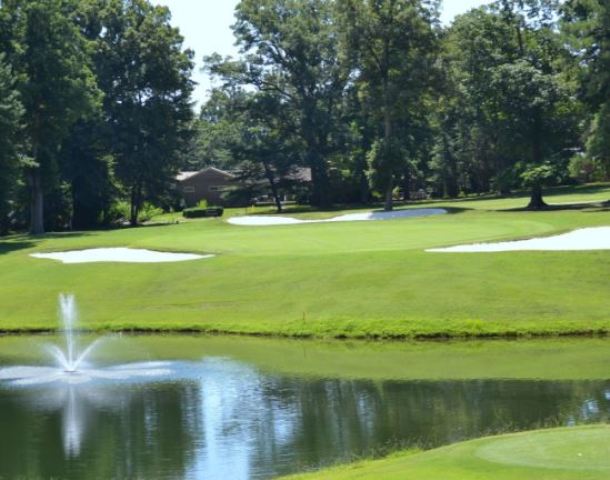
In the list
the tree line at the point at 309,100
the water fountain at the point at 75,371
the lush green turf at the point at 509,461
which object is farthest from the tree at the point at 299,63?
the lush green turf at the point at 509,461

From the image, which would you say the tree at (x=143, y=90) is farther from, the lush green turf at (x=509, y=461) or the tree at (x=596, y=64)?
the lush green turf at (x=509, y=461)

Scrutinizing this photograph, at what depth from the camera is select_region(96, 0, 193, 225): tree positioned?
81250 mm

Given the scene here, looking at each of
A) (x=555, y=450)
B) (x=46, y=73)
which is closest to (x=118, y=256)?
(x=46, y=73)

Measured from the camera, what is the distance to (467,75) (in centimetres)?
7931

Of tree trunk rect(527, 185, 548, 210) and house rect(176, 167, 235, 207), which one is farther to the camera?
house rect(176, 167, 235, 207)

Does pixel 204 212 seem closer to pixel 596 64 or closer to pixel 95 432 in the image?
pixel 596 64

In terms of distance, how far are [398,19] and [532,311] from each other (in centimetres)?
4346

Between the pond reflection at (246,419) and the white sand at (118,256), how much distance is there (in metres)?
17.3

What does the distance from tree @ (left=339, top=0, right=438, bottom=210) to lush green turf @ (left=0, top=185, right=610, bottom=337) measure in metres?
27.2

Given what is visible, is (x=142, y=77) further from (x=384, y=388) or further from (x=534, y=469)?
(x=534, y=469)

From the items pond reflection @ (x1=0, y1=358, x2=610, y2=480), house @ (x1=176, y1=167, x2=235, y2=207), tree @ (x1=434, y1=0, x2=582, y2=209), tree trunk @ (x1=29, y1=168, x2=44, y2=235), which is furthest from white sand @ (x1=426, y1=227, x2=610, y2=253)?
house @ (x1=176, y1=167, x2=235, y2=207)

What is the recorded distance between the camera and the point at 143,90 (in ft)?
274

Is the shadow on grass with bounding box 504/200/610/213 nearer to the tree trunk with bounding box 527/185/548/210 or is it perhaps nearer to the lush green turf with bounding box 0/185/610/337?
the tree trunk with bounding box 527/185/548/210

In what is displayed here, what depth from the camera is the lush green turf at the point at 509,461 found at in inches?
477
